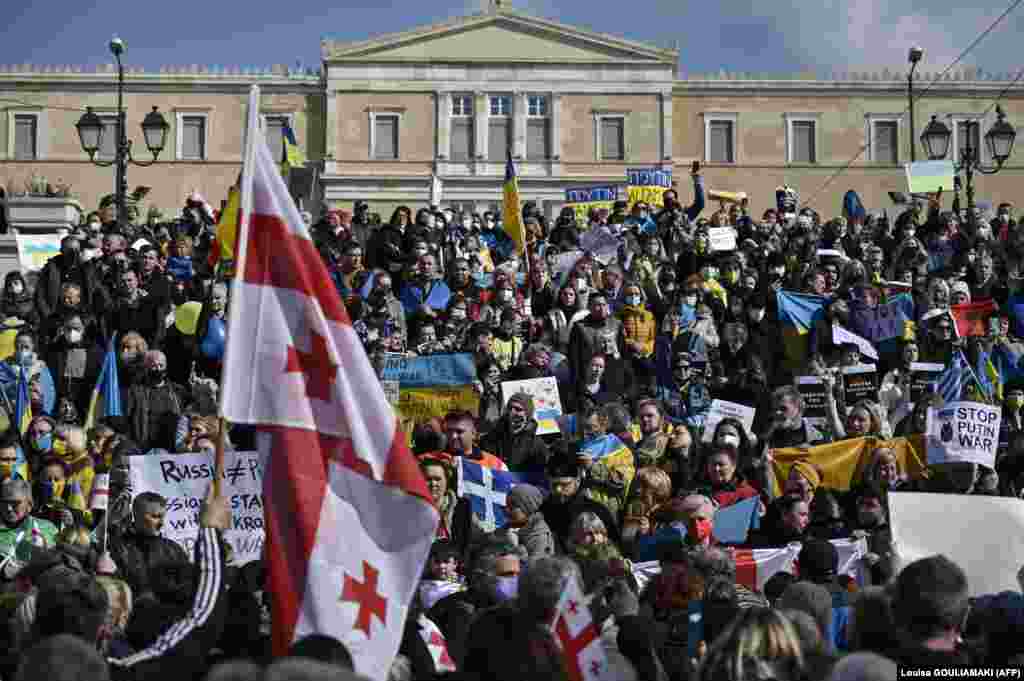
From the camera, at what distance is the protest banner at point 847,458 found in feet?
33.6

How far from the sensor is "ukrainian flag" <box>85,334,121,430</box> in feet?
40.7

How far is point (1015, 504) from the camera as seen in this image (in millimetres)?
8039

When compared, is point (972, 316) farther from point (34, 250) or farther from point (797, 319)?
point (34, 250)

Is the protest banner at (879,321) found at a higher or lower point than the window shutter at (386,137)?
lower

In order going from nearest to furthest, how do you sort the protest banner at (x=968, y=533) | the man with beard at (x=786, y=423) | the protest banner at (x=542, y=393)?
the protest banner at (x=968, y=533), the man with beard at (x=786, y=423), the protest banner at (x=542, y=393)

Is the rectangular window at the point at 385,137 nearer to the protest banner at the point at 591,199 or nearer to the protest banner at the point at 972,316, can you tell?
the protest banner at the point at 591,199

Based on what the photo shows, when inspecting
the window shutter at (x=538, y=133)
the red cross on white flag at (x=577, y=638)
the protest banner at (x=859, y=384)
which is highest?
the window shutter at (x=538, y=133)

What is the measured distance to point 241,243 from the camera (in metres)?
5.89

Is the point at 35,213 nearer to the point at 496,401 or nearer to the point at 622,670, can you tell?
the point at 496,401

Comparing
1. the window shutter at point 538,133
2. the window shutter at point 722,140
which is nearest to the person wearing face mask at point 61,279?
the window shutter at point 538,133

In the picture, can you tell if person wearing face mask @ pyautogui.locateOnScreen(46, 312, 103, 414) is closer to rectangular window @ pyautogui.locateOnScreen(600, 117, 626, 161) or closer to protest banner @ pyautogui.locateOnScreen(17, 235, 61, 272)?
protest banner @ pyautogui.locateOnScreen(17, 235, 61, 272)

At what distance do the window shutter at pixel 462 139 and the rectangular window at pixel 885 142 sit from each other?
15544 mm

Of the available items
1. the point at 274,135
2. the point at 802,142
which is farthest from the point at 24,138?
the point at 802,142

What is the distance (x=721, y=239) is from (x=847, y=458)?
8409mm
